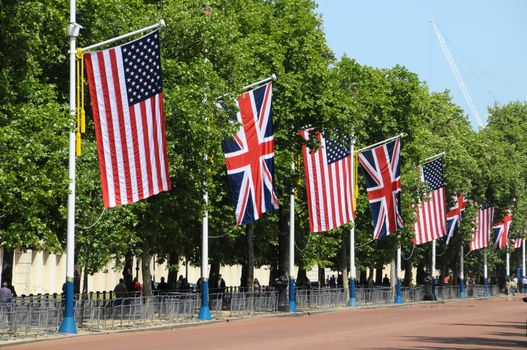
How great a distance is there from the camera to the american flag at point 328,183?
181ft

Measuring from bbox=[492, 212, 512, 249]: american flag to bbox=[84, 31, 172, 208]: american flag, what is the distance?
72.5m

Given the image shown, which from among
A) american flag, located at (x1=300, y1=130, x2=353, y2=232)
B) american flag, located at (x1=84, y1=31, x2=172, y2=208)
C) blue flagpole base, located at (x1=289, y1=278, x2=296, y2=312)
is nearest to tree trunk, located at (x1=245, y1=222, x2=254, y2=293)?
blue flagpole base, located at (x1=289, y1=278, x2=296, y2=312)

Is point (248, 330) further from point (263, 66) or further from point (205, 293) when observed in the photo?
point (263, 66)

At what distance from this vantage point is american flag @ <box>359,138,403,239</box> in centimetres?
6406

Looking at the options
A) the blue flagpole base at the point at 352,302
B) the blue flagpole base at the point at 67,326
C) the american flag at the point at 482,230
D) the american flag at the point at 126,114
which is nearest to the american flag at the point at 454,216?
the american flag at the point at 482,230

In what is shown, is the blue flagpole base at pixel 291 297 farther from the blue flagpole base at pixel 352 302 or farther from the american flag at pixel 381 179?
the blue flagpole base at pixel 352 302

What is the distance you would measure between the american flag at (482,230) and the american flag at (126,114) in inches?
2296

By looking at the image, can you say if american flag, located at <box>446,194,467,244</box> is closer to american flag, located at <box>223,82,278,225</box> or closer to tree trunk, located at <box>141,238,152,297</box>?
american flag, located at <box>223,82,278,225</box>

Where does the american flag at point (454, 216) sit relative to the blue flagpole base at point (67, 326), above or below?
above

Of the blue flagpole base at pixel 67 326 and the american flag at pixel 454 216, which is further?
the american flag at pixel 454 216

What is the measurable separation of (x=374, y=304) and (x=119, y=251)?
33121 mm

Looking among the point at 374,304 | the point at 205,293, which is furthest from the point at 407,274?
the point at 205,293

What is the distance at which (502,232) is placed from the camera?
10762 cm

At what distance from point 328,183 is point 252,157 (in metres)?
9.04
